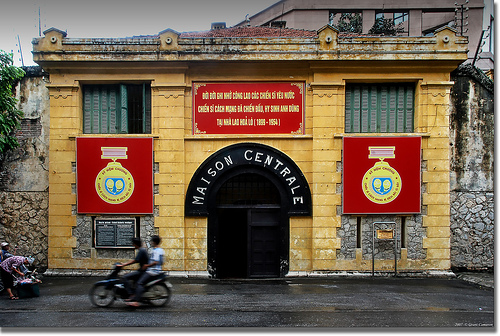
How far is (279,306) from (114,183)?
267 inches

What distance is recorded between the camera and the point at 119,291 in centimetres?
1070

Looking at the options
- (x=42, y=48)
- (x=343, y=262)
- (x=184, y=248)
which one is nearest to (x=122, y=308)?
(x=184, y=248)

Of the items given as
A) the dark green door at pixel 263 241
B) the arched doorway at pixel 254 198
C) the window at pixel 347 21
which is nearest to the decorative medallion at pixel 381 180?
the arched doorway at pixel 254 198

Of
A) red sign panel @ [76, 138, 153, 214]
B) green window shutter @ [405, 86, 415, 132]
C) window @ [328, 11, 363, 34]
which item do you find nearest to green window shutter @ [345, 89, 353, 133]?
green window shutter @ [405, 86, 415, 132]

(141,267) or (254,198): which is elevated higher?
(254,198)

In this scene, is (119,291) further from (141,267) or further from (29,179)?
(29,179)

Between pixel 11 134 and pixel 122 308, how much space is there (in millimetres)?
7773

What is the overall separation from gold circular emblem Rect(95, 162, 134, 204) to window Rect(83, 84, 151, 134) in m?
1.22

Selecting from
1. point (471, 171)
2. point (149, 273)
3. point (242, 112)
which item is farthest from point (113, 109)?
point (471, 171)

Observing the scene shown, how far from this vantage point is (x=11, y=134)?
1524cm

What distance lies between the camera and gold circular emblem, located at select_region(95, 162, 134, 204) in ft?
48.7

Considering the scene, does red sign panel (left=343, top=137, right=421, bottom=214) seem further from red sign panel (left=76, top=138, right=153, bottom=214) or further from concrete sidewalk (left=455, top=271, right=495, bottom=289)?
red sign panel (left=76, top=138, right=153, bottom=214)

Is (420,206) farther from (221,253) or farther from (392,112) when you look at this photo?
(221,253)

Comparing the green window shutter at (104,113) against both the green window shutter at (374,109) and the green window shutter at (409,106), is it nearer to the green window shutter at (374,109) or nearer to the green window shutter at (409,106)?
the green window shutter at (374,109)
